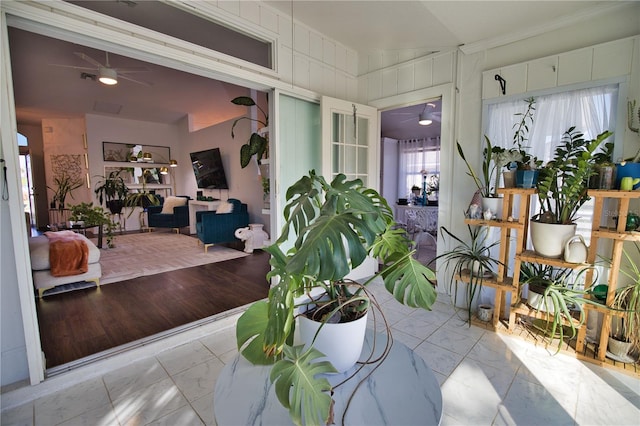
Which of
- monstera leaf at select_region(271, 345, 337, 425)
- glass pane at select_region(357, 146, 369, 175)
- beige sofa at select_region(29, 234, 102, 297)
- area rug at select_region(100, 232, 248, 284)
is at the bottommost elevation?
area rug at select_region(100, 232, 248, 284)

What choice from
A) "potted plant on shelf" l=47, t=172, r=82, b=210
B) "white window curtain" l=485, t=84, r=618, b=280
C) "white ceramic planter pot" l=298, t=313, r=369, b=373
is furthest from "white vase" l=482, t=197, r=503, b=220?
"potted plant on shelf" l=47, t=172, r=82, b=210

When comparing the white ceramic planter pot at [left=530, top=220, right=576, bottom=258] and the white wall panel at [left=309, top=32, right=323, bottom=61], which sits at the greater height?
the white wall panel at [left=309, top=32, right=323, bottom=61]

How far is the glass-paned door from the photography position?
3152 mm

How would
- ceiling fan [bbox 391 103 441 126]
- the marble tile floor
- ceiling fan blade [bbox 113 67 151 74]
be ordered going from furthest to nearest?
ceiling fan [bbox 391 103 441 126]
ceiling fan blade [bbox 113 67 151 74]
the marble tile floor

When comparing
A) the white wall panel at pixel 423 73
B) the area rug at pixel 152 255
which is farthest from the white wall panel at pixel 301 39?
the area rug at pixel 152 255

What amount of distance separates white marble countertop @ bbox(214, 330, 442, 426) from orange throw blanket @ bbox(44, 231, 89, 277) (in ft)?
10.8

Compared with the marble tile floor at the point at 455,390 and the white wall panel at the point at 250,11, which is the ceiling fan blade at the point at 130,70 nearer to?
the white wall panel at the point at 250,11

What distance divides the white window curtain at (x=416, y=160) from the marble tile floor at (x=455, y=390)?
18.2ft

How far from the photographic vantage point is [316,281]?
972 mm

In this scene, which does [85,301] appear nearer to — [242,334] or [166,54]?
[166,54]

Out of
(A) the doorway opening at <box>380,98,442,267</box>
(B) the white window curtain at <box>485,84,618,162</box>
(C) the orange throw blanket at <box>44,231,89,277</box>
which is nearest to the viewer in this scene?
(B) the white window curtain at <box>485,84,618,162</box>

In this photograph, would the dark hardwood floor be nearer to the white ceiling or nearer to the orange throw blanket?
the orange throw blanket

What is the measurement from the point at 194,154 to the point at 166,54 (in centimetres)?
560

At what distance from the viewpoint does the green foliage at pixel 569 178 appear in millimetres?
1957
